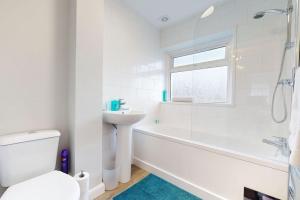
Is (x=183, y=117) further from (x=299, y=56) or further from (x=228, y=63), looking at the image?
(x=299, y=56)

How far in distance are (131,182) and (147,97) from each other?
130 cm

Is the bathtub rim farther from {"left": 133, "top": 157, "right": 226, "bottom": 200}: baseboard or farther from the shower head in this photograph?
the shower head

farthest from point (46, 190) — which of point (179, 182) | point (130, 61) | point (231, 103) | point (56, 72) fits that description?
point (231, 103)

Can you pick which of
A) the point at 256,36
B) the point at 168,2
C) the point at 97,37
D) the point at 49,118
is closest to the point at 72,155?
the point at 49,118

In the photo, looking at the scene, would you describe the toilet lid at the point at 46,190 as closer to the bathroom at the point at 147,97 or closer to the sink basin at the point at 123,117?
the bathroom at the point at 147,97

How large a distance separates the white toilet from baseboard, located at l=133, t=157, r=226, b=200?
115 cm

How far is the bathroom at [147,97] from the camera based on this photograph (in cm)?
120

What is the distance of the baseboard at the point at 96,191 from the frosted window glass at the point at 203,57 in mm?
2220

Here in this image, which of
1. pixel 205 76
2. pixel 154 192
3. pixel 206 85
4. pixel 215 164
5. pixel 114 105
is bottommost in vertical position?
pixel 154 192

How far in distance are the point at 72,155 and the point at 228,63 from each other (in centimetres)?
227

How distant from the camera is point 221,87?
2.27 m

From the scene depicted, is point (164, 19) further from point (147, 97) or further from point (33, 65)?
point (33, 65)

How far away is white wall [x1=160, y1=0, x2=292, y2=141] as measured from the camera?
1757 millimetres

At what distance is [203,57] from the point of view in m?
2.44
